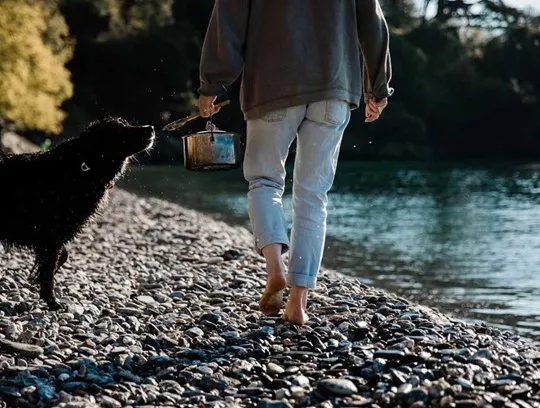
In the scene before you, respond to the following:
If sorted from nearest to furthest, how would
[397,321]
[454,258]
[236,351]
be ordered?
[236,351] < [397,321] < [454,258]

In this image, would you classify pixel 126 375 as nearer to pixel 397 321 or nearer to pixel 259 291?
pixel 397 321

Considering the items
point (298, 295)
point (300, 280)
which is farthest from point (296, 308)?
point (300, 280)

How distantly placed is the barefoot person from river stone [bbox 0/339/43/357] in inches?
49.6

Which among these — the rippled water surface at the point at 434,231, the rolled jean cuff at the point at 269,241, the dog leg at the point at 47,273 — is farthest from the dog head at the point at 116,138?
the rippled water surface at the point at 434,231

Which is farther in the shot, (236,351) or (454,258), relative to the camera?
(454,258)

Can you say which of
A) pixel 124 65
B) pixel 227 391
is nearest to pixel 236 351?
pixel 227 391

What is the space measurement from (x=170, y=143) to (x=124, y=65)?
542 cm

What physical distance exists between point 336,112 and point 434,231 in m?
11.7

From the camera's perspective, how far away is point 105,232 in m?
10.8

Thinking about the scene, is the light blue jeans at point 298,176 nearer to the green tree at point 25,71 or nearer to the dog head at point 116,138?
the dog head at point 116,138

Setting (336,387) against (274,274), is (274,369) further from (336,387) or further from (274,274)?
(274,274)

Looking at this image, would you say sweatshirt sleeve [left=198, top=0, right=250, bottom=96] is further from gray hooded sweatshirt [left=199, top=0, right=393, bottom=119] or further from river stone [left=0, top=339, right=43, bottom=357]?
river stone [left=0, top=339, right=43, bottom=357]

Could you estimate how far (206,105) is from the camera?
4.43 meters

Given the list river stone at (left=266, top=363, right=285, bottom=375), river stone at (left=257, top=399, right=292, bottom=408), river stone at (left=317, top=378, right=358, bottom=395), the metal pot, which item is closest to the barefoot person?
the metal pot
